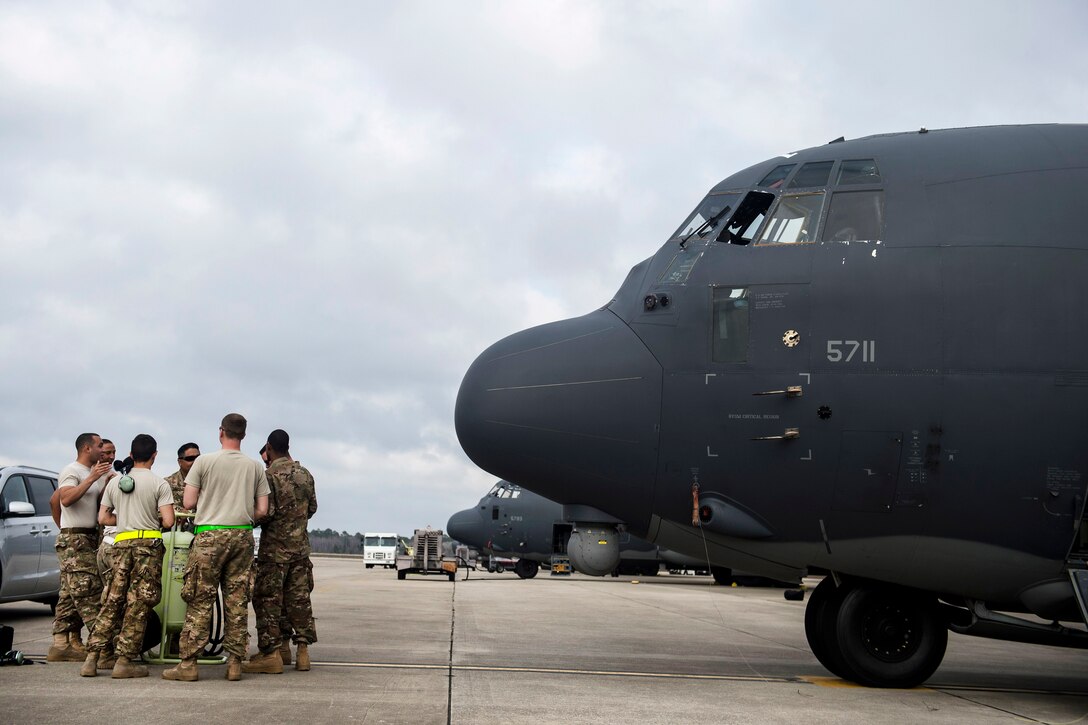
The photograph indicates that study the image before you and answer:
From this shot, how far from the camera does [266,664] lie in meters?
8.97

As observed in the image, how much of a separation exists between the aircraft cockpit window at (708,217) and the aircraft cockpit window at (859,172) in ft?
3.35

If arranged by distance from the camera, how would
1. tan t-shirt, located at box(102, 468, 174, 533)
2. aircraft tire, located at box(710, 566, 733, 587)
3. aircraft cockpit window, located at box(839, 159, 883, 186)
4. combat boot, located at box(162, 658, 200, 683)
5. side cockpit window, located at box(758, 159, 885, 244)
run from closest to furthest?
1. combat boot, located at box(162, 658, 200, 683)
2. tan t-shirt, located at box(102, 468, 174, 533)
3. side cockpit window, located at box(758, 159, 885, 244)
4. aircraft cockpit window, located at box(839, 159, 883, 186)
5. aircraft tire, located at box(710, 566, 733, 587)

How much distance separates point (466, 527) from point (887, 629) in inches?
1147

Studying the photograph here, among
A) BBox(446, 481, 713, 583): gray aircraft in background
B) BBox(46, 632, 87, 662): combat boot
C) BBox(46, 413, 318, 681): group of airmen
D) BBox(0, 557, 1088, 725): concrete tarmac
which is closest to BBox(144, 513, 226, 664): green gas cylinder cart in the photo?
BBox(46, 413, 318, 681): group of airmen

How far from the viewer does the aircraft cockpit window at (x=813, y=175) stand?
946 centimetres

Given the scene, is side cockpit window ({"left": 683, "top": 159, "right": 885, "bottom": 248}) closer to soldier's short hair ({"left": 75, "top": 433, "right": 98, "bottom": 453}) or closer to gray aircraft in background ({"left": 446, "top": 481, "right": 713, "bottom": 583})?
soldier's short hair ({"left": 75, "top": 433, "right": 98, "bottom": 453})

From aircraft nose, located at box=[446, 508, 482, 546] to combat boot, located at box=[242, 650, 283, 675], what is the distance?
28.2 meters

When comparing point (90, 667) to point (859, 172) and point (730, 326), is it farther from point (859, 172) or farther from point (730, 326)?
point (859, 172)

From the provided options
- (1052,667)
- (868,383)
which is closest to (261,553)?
(868,383)

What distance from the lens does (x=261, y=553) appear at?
916 centimetres

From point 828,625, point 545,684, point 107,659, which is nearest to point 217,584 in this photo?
point 107,659

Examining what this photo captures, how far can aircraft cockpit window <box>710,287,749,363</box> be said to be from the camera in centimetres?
908

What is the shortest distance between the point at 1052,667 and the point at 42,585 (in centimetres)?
1367

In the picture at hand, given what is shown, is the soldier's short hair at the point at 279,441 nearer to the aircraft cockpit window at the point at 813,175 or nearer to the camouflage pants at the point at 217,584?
the camouflage pants at the point at 217,584
